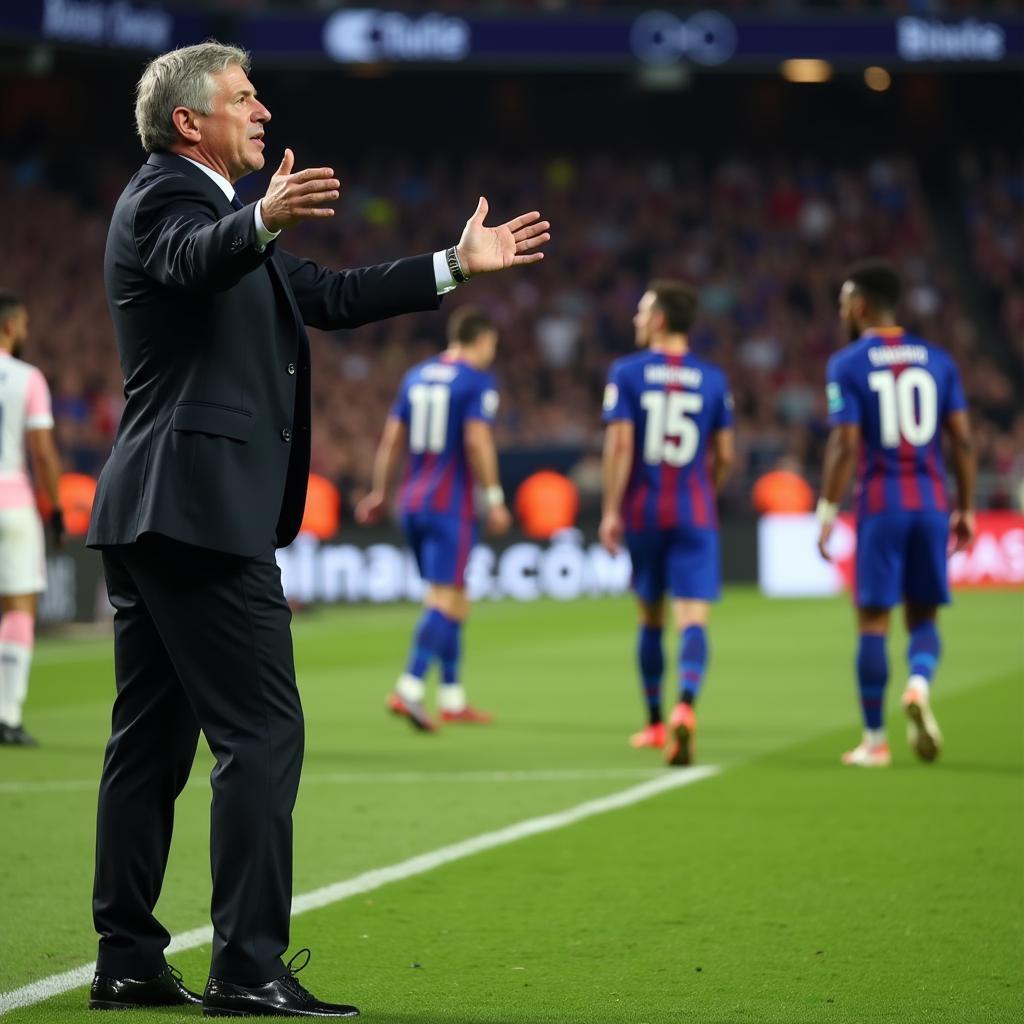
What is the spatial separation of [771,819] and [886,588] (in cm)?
156

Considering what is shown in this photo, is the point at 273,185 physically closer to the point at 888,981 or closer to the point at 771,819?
the point at 888,981

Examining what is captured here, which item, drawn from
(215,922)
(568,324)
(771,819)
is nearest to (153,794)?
(215,922)

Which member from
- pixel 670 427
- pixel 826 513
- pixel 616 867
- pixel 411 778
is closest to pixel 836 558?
pixel 670 427

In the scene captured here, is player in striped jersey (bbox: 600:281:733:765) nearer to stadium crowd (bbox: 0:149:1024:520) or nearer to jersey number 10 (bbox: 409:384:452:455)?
jersey number 10 (bbox: 409:384:452:455)

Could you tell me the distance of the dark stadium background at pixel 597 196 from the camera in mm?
27453

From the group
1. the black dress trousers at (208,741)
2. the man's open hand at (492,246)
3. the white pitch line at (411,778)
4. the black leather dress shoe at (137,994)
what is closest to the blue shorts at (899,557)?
the white pitch line at (411,778)

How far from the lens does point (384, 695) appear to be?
478 inches

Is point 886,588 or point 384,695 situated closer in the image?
point 886,588

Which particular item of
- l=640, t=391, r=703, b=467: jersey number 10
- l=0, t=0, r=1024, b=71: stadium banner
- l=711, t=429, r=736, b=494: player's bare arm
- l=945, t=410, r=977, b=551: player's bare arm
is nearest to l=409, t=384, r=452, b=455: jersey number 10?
l=640, t=391, r=703, b=467: jersey number 10

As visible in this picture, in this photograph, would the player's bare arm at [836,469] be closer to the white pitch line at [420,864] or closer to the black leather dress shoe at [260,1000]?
the white pitch line at [420,864]

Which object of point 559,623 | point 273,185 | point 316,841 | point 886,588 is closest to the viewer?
point 273,185

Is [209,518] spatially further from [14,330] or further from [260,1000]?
[14,330]

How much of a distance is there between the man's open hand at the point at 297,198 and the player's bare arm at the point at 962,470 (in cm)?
509

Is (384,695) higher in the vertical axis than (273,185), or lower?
lower
